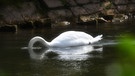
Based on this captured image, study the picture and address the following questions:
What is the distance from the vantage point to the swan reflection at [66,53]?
1533cm

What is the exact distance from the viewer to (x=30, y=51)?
57.0ft

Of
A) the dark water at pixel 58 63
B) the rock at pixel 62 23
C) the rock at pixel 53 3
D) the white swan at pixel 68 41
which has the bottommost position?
the rock at pixel 62 23

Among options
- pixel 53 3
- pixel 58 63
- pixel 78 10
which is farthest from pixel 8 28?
pixel 58 63

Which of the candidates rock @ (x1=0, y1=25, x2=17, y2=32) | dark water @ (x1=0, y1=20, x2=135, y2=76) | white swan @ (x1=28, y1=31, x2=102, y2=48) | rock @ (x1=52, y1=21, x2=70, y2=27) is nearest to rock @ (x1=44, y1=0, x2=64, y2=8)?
rock @ (x1=52, y1=21, x2=70, y2=27)

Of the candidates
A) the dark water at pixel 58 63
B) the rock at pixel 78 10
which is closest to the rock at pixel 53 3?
the rock at pixel 78 10

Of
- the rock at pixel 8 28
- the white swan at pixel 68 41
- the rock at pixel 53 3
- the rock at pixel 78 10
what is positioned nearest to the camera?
the white swan at pixel 68 41

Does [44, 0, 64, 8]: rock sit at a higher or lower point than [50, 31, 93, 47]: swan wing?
lower

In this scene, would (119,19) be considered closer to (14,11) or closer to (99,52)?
(14,11)

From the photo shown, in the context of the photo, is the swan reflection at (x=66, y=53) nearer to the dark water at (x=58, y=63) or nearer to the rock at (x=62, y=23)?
the dark water at (x=58, y=63)

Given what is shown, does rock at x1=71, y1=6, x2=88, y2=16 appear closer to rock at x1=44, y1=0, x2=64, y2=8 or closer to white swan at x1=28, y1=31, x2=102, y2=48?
rock at x1=44, y1=0, x2=64, y2=8

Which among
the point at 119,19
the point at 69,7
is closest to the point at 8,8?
the point at 69,7

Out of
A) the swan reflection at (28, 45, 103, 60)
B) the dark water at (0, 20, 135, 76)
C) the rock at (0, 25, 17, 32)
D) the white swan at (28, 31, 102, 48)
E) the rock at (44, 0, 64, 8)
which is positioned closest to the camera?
Result: the dark water at (0, 20, 135, 76)

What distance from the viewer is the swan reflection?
15330 mm

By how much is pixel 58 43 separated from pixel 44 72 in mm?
6181
